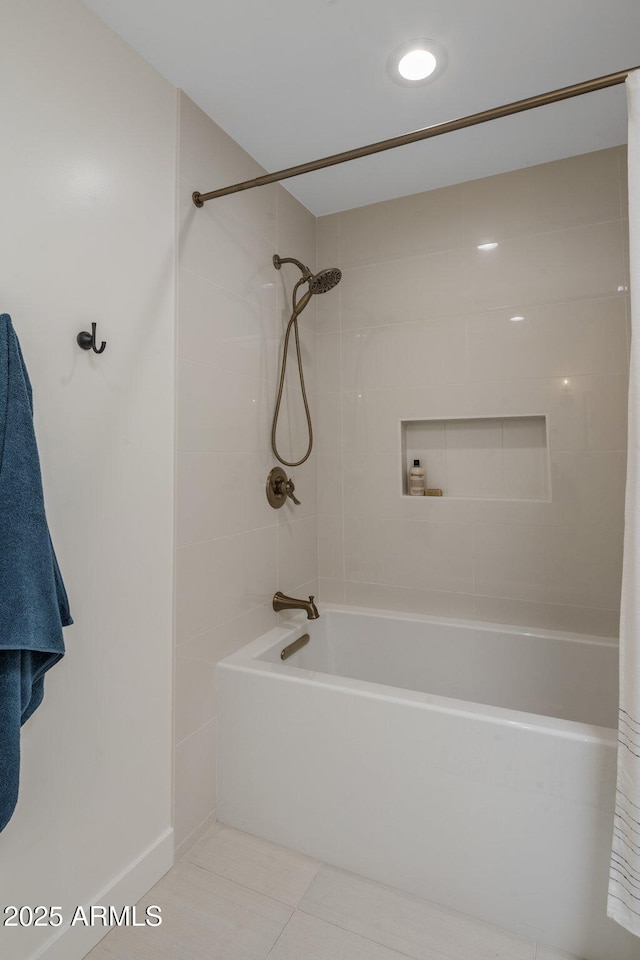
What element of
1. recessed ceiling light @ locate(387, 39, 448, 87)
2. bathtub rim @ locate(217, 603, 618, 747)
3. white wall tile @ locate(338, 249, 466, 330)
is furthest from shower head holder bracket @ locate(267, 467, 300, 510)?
recessed ceiling light @ locate(387, 39, 448, 87)

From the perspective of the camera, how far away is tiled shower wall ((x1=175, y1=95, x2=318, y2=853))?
63.6 inches

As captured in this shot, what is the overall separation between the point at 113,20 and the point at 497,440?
1950mm

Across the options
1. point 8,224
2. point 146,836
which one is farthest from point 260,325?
point 146,836

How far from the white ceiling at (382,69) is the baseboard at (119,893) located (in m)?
2.17

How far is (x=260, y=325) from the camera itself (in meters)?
2.02

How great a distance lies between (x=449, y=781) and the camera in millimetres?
1396

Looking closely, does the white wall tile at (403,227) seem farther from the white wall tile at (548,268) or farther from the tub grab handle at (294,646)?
the tub grab handle at (294,646)

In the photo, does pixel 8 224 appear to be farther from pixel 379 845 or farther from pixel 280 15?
pixel 379 845

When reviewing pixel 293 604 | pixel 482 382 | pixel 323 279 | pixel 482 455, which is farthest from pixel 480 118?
pixel 293 604

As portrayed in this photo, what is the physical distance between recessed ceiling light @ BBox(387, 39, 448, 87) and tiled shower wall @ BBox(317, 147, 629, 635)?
0.68m

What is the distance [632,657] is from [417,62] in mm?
1789

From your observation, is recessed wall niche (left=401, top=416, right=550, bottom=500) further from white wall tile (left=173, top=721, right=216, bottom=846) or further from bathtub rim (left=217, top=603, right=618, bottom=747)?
white wall tile (left=173, top=721, right=216, bottom=846)

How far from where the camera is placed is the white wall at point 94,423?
3.71ft

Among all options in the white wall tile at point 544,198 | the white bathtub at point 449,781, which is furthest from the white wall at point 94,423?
the white wall tile at point 544,198
